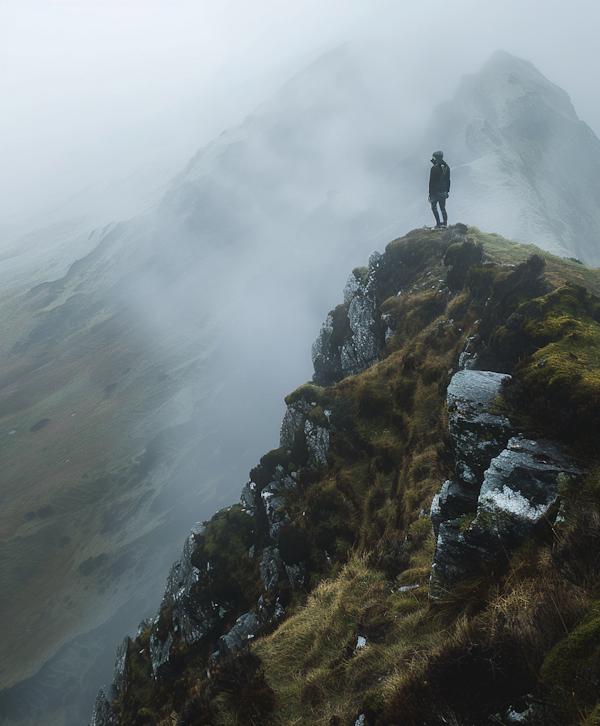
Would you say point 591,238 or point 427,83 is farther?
point 427,83

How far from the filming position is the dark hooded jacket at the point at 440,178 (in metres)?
21.5

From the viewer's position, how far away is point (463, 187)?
103812 millimetres

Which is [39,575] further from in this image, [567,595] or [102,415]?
[567,595]

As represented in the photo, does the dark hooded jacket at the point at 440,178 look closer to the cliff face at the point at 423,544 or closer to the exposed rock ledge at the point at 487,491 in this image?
the cliff face at the point at 423,544

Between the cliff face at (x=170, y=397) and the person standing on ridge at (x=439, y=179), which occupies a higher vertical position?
the person standing on ridge at (x=439, y=179)

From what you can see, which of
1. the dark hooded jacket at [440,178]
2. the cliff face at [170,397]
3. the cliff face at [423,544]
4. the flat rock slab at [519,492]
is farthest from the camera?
the cliff face at [170,397]

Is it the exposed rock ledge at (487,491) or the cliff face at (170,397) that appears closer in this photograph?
the exposed rock ledge at (487,491)

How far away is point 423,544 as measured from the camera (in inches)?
346

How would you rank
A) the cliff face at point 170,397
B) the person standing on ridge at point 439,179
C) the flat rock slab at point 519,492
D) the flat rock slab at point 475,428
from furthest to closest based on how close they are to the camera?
1. the cliff face at point 170,397
2. the person standing on ridge at point 439,179
3. the flat rock slab at point 475,428
4. the flat rock slab at point 519,492

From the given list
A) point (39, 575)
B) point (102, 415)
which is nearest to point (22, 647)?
point (39, 575)

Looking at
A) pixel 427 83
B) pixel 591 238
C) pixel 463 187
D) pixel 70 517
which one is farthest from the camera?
pixel 427 83

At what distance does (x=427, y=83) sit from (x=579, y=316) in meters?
239

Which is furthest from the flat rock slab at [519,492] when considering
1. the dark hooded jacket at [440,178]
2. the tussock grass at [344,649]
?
the dark hooded jacket at [440,178]

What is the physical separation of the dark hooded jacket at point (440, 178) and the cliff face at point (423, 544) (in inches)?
155
